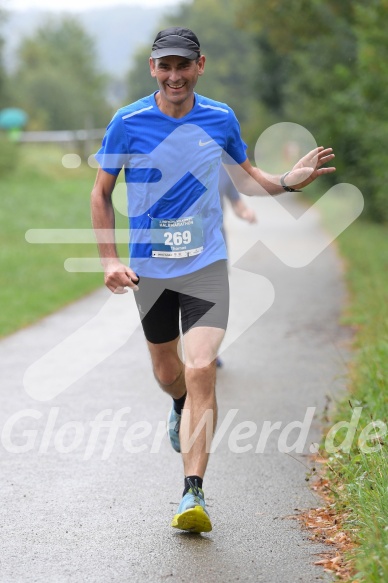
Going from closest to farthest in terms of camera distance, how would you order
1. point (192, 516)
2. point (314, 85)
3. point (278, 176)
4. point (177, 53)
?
1. point (192, 516)
2. point (177, 53)
3. point (278, 176)
4. point (314, 85)

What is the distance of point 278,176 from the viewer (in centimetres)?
606

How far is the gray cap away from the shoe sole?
210cm

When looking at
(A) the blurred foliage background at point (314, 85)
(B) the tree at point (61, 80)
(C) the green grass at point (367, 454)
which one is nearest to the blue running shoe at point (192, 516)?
(C) the green grass at point (367, 454)

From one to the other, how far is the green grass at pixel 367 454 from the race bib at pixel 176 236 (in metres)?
1.23

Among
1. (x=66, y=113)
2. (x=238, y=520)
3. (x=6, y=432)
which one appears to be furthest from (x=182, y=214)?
(x=66, y=113)

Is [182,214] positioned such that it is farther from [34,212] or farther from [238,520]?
[34,212]

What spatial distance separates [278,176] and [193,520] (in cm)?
185

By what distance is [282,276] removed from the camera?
18078 mm

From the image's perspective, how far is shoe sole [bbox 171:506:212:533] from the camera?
5234mm

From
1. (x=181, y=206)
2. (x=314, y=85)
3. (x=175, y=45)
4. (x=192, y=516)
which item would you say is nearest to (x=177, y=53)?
(x=175, y=45)

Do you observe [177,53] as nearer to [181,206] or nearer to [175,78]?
[175,78]

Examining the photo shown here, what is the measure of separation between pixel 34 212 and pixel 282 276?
1362 cm

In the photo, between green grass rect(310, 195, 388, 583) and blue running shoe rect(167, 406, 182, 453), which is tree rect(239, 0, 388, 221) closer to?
green grass rect(310, 195, 388, 583)

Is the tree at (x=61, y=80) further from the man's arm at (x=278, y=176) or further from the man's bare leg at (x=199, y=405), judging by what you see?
the man's bare leg at (x=199, y=405)
